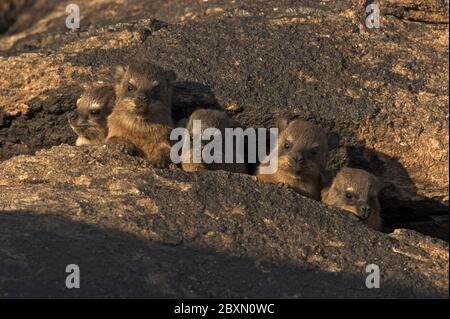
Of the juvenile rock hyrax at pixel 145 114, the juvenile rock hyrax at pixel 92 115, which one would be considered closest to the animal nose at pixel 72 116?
the juvenile rock hyrax at pixel 92 115

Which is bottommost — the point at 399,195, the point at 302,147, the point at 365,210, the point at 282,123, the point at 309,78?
the point at 365,210

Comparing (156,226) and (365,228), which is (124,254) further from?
(365,228)

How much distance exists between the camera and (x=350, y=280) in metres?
6.91

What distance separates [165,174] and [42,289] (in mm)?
1925

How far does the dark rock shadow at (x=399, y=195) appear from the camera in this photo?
9.62 metres

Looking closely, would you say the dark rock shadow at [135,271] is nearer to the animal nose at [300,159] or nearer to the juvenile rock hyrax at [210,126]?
the juvenile rock hyrax at [210,126]

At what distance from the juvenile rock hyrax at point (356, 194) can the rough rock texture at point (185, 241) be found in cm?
107

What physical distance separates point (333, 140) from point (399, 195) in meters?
0.87

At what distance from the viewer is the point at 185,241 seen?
7.20 metres

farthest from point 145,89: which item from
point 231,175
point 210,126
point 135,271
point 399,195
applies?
point 135,271

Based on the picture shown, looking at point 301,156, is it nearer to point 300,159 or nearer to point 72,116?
point 300,159

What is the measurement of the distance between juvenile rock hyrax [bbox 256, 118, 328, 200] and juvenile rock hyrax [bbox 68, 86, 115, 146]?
1.56 metres

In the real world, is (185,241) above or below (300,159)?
below

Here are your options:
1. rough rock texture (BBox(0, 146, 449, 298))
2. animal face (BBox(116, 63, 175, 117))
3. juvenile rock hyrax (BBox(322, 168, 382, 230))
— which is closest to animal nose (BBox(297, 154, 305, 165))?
juvenile rock hyrax (BBox(322, 168, 382, 230))
